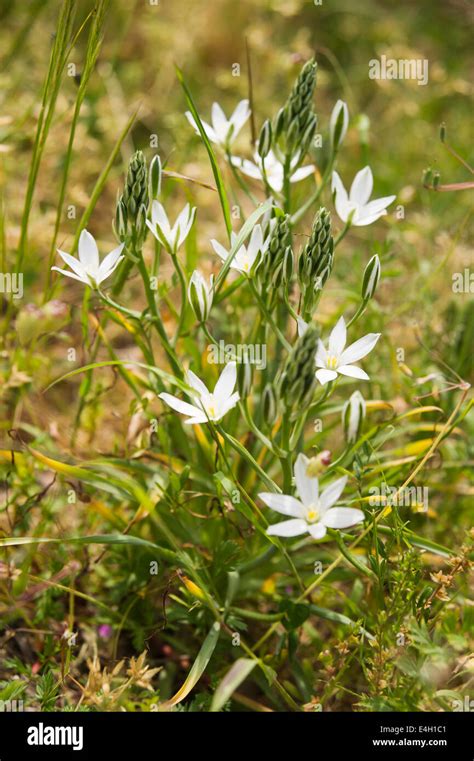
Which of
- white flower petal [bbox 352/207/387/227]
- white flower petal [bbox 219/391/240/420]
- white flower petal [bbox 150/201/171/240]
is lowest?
white flower petal [bbox 219/391/240/420]

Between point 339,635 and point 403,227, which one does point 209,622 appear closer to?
point 339,635

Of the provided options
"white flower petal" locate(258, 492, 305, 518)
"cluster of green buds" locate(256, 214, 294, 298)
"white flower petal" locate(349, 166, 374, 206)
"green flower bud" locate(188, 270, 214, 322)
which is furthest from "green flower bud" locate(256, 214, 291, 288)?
"white flower petal" locate(258, 492, 305, 518)

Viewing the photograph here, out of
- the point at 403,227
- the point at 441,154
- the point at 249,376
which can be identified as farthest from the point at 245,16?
the point at 249,376

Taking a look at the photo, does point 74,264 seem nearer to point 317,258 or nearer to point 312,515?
point 317,258

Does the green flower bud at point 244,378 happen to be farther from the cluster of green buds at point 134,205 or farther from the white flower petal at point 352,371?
the cluster of green buds at point 134,205

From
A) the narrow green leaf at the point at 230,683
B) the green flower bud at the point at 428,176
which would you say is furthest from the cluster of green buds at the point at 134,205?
the narrow green leaf at the point at 230,683

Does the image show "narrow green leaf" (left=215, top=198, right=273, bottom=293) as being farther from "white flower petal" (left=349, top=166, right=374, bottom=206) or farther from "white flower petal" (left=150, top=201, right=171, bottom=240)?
"white flower petal" (left=349, top=166, right=374, bottom=206)
